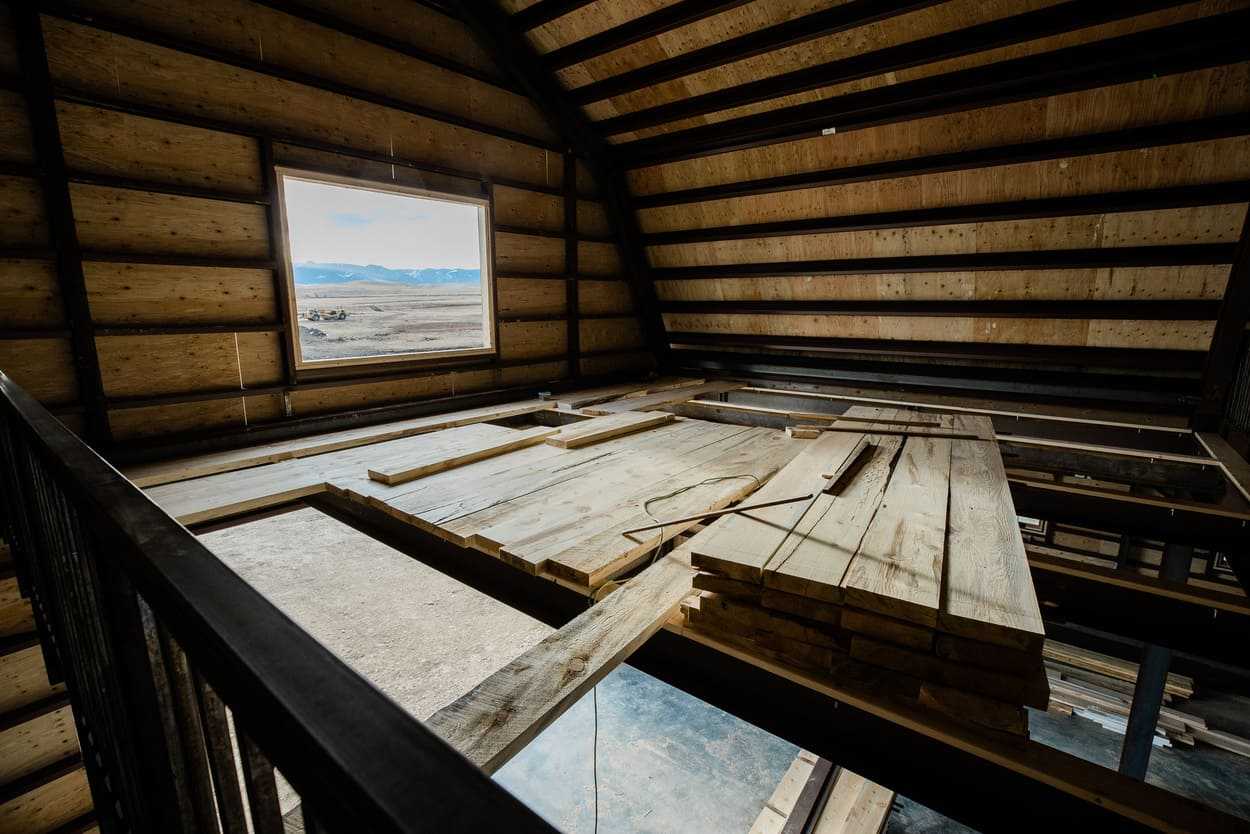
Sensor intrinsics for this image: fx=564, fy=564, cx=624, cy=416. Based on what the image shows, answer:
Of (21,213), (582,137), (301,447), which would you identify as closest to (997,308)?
(582,137)

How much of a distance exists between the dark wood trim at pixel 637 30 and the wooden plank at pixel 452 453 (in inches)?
135

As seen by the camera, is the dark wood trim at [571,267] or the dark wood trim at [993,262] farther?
the dark wood trim at [571,267]

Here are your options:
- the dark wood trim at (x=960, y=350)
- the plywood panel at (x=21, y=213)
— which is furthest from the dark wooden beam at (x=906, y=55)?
the plywood panel at (x=21, y=213)

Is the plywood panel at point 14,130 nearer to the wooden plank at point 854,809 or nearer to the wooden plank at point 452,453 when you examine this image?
the wooden plank at point 452,453

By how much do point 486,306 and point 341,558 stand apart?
280 centimetres

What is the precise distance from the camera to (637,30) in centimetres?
473

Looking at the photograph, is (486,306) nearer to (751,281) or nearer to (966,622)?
(751,281)

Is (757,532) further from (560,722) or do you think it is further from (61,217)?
(560,722)

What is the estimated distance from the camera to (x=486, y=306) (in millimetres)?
5938

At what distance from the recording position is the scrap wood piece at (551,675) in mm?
1333

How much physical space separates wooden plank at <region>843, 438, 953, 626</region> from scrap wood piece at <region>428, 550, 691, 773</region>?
0.62 meters

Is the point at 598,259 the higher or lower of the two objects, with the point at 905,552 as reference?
higher

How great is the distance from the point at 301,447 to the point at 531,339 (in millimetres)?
2849

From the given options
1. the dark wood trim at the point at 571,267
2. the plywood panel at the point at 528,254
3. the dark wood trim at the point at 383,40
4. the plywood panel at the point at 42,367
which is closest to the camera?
the plywood panel at the point at 42,367
